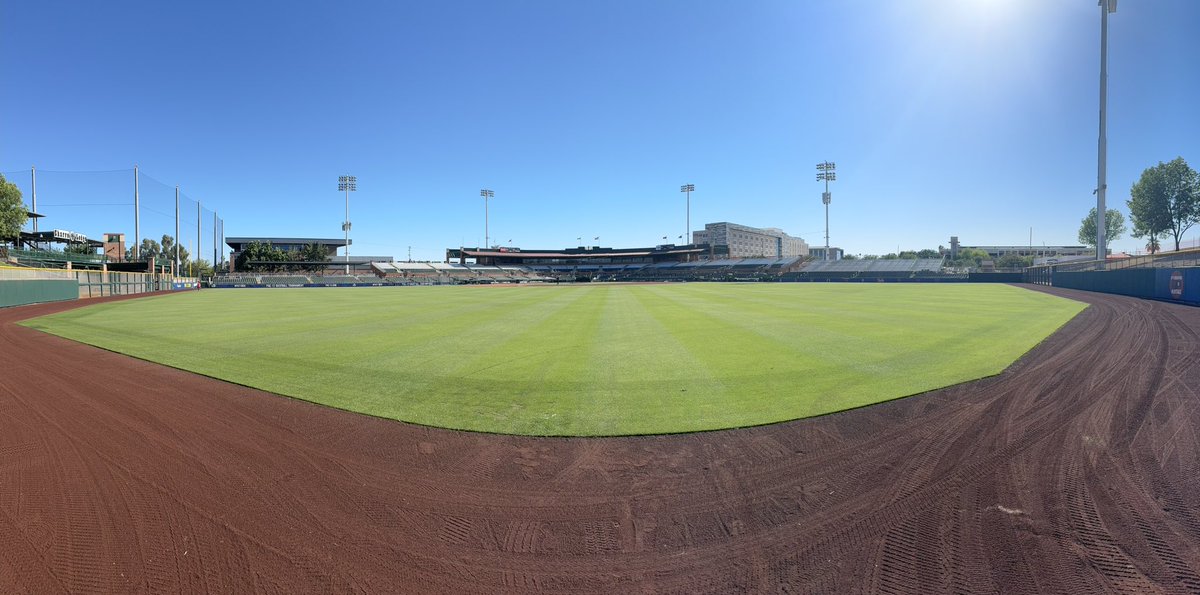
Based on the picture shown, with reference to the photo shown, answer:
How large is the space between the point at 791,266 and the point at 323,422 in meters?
99.4

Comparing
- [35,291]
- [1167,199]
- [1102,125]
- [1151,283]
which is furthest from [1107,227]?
[35,291]

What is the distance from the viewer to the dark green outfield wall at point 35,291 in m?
27.0

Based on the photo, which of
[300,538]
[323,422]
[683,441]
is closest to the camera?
[300,538]

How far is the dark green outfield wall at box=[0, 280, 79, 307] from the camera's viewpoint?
88.6 ft

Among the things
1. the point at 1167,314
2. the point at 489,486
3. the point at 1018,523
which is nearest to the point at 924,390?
the point at 1018,523

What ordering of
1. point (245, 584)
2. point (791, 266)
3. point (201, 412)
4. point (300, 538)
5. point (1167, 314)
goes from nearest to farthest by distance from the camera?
1. point (245, 584)
2. point (300, 538)
3. point (201, 412)
4. point (1167, 314)
5. point (791, 266)

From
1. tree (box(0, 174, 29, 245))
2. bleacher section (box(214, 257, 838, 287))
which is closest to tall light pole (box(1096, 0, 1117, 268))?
bleacher section (box(214, 257, 838, 287))

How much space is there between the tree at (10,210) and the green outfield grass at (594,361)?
43.7m

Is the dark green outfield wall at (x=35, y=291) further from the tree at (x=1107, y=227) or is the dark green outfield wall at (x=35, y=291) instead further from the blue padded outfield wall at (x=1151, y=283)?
the tree at (x=1107, y=227)

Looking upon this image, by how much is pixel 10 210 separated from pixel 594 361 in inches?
2627

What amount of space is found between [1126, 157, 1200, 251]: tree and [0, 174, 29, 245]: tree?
137 m

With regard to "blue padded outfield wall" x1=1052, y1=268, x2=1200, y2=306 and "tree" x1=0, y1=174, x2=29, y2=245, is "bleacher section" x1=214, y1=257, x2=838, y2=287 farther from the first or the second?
"blue padded outfield wall" x1=1052, y1=268, x2=1200, y2=306

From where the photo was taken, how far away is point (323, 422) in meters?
6.00

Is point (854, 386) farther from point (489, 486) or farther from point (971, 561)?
point (489, 486)
